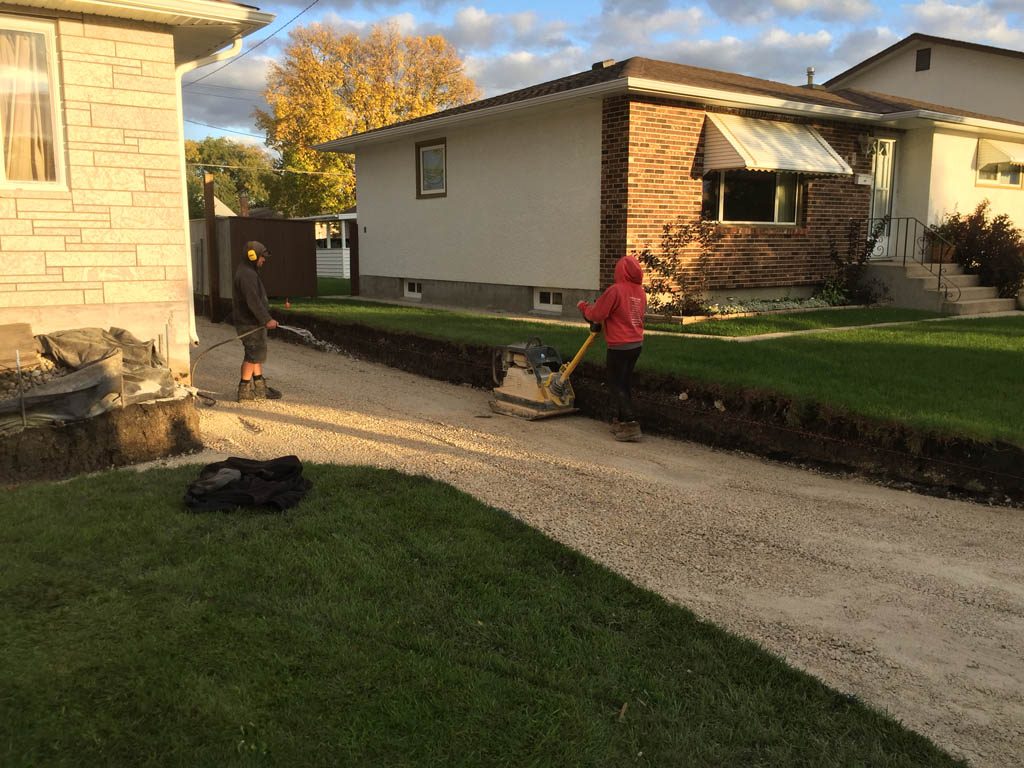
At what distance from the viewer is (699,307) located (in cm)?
1305

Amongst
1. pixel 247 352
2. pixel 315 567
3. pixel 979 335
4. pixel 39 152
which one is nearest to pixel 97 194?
pixel 39 152

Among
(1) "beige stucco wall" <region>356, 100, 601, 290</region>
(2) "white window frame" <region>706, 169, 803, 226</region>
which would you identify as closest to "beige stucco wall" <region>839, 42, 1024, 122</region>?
(2) "white window frame" <region>706, 169, 803, 226</region>

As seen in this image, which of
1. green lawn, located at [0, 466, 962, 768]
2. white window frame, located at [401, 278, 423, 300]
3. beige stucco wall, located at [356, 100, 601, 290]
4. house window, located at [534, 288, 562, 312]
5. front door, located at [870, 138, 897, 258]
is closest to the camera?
green lawn, located at [0, 466, 962, 768]

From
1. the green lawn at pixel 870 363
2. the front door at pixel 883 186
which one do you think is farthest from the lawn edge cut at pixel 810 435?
the front door at pixel 883 186

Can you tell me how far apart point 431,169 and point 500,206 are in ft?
9.21

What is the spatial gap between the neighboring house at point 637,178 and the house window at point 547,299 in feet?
0.11

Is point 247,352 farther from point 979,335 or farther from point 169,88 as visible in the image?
point 979,335

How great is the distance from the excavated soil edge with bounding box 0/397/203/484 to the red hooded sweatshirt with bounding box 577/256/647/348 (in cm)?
356

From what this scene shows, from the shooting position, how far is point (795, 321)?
12547 mm

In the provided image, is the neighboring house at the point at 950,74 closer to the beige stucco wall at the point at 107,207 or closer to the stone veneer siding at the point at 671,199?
the stone veneer siding at the point at 671,199

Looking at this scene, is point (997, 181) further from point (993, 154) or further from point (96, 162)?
point (96, 162)

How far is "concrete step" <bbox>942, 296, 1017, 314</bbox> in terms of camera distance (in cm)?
1431

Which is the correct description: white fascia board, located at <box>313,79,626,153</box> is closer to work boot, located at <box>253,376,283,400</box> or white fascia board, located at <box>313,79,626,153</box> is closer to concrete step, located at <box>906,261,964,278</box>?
work boot, located at <box>253,376,283,400</box>

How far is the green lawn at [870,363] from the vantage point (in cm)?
643
